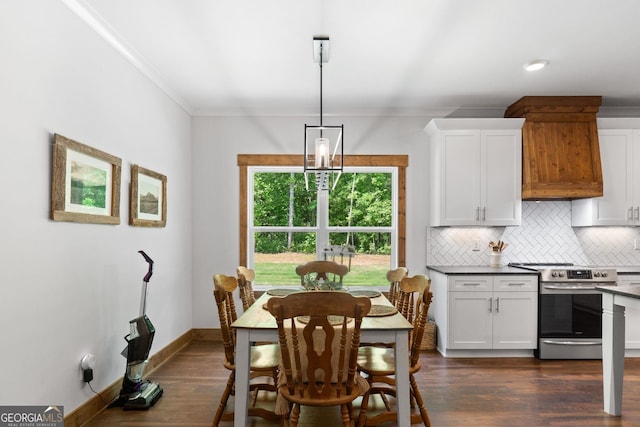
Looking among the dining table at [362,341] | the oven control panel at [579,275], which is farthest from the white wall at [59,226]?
the oven control panel at [579,275]

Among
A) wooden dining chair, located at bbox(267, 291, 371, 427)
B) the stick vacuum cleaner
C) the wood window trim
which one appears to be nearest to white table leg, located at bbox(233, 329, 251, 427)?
wooden dining chair, located at bbox(267, 291, 371, 427)

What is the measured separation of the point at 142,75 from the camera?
379 cm

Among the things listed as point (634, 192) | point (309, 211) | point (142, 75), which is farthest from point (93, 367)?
point (634, 192)

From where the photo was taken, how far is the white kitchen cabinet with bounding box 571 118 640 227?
4629mm

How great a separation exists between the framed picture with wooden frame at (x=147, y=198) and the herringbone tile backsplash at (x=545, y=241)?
3.15 metres

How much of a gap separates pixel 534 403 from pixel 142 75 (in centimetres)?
427

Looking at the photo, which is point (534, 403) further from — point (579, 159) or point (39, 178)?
point (39, 178)

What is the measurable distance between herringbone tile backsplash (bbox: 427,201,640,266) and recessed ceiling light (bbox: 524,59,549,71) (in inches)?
71.3

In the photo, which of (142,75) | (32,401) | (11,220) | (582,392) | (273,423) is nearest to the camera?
(11,220)

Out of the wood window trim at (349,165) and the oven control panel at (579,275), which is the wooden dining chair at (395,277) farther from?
the oven control panel at (579,275)

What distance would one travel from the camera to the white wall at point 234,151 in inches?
203

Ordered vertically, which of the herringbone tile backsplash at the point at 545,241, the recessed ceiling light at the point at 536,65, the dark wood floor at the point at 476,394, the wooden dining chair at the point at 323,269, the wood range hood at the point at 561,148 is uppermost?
the recessed ceiling light at the point at 536,65

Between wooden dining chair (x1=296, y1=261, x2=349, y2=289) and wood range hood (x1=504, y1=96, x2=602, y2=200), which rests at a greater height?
wood range hood (x1=504, y1=96, x2=602, y2=200)

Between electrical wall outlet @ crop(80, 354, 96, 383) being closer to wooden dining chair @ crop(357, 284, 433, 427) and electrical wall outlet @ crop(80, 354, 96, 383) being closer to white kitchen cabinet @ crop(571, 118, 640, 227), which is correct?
wooden dining chair @ crop(357, 284, 433, 427)
